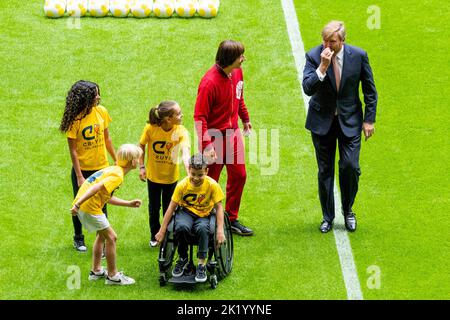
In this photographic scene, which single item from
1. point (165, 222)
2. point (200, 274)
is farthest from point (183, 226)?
point (200, 274)

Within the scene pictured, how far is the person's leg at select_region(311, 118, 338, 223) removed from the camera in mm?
12180

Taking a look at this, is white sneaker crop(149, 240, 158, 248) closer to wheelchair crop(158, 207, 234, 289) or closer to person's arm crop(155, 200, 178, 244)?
wheelchair crop(158, 207, 234, 289)

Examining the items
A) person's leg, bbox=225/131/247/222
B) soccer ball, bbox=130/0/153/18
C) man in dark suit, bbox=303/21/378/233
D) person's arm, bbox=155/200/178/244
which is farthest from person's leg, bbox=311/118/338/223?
soccer ball, bbox=130/0/153/18

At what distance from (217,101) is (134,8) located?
6193 mm

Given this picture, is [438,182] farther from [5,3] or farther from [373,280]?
[5,3]

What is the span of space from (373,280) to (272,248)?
127cm

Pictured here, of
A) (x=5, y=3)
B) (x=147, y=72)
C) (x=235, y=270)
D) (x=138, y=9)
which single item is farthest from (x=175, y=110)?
(x=5, y=3)

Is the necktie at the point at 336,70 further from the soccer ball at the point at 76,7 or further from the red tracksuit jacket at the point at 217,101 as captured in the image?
the soccer ball at the point at 76,7

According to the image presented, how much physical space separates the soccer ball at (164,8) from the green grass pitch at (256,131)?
0.46 feet

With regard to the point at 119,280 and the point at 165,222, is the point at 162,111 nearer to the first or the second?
the point at 165,222

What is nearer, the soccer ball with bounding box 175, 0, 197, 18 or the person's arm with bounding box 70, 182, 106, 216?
the person's arm with bounding box 70, 182, 106, 216

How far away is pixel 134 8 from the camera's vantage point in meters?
17.6

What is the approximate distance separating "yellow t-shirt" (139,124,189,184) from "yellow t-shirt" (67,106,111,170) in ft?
1.45

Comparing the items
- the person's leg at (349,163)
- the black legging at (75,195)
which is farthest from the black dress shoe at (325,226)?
the black legging at (75,195)
